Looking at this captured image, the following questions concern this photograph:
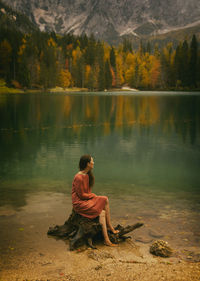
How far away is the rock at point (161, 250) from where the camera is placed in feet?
23.2

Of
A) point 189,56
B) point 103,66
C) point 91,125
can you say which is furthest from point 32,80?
point 91,125

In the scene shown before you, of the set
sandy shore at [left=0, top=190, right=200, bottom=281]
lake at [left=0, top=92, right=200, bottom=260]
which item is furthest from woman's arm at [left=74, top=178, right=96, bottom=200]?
lake at [left=0, top=92, right=200, bottom=260]

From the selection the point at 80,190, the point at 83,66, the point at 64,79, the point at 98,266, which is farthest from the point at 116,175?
the point at 83,66

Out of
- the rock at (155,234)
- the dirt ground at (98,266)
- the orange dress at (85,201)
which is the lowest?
the rock at (155,234)

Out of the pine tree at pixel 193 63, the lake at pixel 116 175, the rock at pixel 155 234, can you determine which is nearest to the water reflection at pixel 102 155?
the lake at pixel 116 175

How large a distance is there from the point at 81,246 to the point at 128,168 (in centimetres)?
936

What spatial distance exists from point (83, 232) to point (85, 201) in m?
0.71

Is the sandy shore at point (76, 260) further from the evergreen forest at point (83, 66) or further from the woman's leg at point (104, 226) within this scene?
the evergreen forest at point (83, 66)

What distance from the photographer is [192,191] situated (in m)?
12.9

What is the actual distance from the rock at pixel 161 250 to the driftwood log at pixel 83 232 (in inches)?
26.1

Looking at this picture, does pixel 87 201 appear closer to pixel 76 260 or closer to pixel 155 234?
pixel 76 260

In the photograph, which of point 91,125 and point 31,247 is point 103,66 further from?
point 31,247

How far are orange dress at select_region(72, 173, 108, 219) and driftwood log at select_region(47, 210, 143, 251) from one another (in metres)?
0.20

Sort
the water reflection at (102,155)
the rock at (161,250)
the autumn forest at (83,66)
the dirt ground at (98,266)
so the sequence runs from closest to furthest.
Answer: the dirt ground at (98,266), the rock at (161,250), the water reflection at (102,155), the autumn forest at (83,66)
